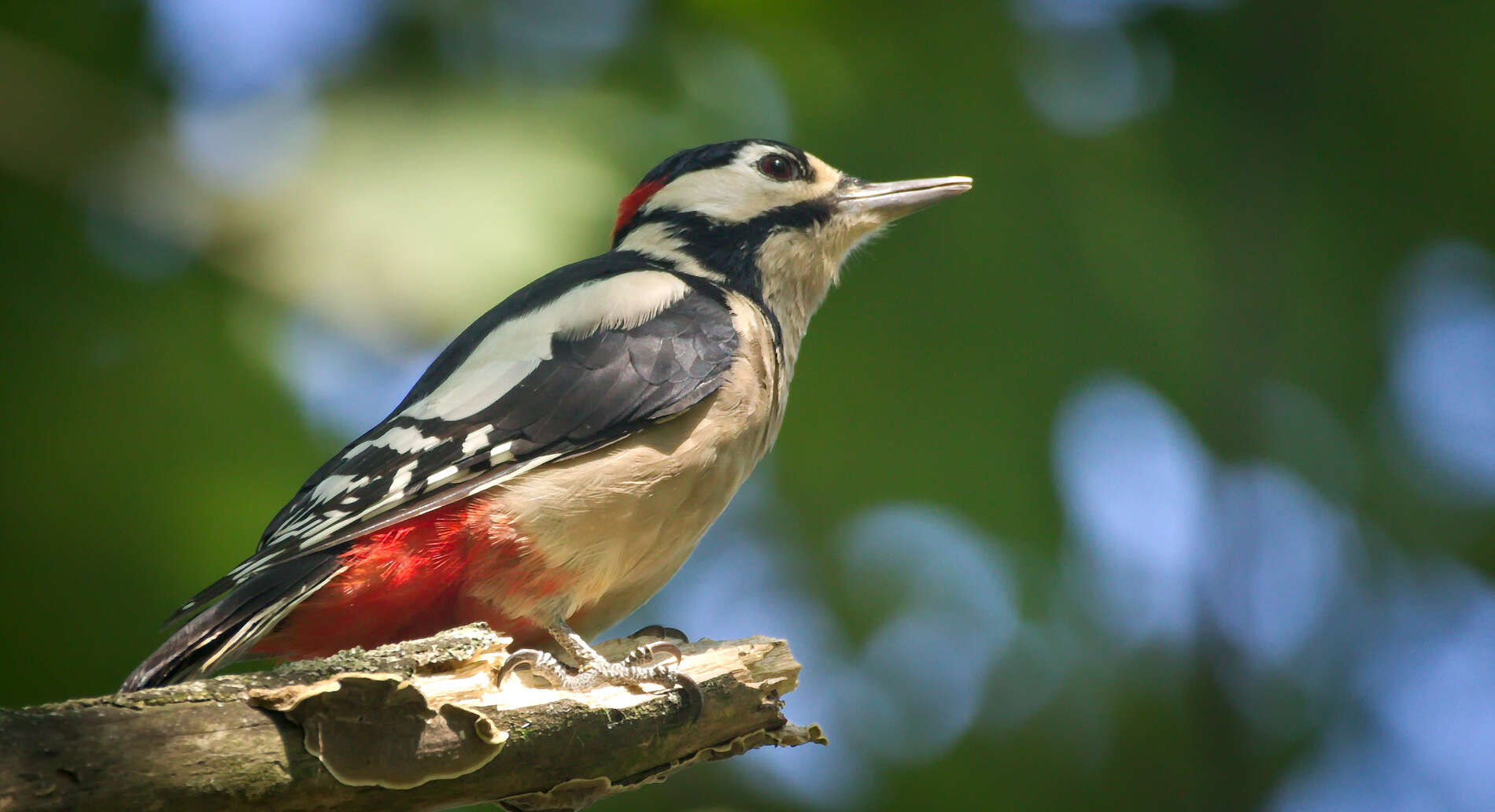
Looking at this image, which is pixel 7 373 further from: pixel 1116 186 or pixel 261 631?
pixel 1116 186

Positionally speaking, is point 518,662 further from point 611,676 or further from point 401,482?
point 401,482

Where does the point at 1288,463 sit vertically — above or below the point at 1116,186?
below

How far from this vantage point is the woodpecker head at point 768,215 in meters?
4.09

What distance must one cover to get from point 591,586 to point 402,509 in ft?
1.71

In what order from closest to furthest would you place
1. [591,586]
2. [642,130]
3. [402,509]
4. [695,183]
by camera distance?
[402,509] → [591,586] → [695,183] → [642,130]

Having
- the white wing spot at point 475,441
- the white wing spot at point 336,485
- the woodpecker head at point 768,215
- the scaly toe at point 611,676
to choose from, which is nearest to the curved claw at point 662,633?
the scaly toe at point 611,676

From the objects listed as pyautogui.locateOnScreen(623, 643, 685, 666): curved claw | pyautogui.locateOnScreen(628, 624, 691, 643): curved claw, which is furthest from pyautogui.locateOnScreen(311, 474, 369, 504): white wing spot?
pyautogui.locateOnScreen(628, 624, 691, 643): curved claw

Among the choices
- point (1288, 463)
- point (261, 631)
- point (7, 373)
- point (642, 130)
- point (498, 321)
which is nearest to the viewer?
point (261, 631)

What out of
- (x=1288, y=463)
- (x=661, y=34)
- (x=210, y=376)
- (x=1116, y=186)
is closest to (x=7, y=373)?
(x=210, y=376)

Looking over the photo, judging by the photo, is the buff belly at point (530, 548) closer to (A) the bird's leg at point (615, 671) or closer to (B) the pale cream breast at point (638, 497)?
(B) the pale cream breast at point (638, 497)

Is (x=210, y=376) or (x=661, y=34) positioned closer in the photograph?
(x=210, y=376)

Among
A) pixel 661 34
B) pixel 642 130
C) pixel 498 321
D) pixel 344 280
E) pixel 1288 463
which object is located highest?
pixel 661 34

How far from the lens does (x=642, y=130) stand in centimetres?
546

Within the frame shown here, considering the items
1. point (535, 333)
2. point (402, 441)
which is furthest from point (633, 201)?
point (402, 441)
